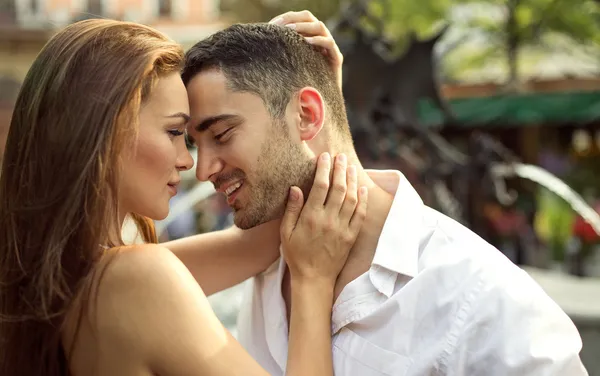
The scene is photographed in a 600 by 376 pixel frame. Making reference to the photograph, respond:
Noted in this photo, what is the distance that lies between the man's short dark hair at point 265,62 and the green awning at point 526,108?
11.0 meters

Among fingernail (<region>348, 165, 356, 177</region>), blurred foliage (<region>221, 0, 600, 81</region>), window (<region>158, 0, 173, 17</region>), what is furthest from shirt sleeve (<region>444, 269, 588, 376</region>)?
window (<region>158, 0, 173, 17</region>)

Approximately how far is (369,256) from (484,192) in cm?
404

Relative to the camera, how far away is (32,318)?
1.94 m

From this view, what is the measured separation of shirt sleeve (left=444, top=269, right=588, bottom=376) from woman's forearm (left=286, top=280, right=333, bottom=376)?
1.13 feet

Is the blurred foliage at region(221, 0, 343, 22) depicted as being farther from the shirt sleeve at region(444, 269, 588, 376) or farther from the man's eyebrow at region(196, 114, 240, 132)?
the shirt sleeve at region(444, 269, 588, 376)

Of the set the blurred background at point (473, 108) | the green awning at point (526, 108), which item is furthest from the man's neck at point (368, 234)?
the green awning at point (526, 108)

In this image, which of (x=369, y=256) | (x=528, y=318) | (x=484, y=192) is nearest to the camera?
(x=528, y=318)

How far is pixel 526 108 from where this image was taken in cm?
1344

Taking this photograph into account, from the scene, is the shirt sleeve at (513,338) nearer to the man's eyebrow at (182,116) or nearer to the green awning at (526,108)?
the man's eyebrow at (182,116)

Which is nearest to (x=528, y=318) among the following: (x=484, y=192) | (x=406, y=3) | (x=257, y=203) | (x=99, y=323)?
(x=257, y=203)

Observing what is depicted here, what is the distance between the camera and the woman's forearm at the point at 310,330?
6.91 feet

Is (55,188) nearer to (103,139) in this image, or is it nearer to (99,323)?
(103,139)

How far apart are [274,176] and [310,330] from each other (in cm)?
50

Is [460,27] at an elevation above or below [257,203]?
below
